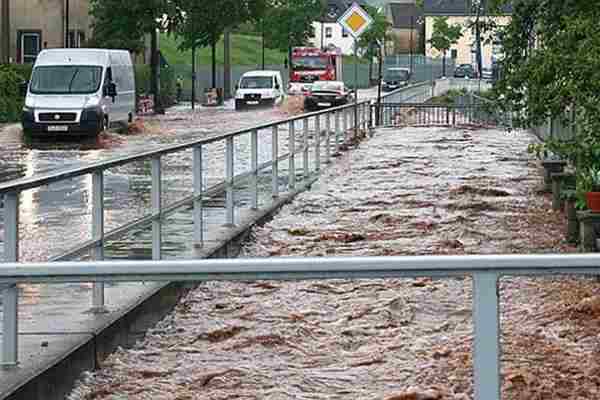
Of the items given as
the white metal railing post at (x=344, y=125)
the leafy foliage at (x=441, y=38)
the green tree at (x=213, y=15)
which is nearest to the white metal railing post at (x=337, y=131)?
the white metal railing post at (x=344, y=125)

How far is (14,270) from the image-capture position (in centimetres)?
427

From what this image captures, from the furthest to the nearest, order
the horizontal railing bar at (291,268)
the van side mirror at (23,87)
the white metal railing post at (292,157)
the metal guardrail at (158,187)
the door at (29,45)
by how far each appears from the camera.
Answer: the door at (29,45) < the van side mirror at (23,87) < the white metal railing post at (292,157) < the metal guardrail at (158,187) < the horizontal railing bar at (291,268)

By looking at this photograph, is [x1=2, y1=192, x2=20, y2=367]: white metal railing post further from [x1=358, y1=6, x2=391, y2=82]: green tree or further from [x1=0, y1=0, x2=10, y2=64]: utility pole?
[x1=358, y1=6, x2=391, y2=82]: green tree

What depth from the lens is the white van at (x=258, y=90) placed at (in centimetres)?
7025

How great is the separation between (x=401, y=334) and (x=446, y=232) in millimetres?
7024

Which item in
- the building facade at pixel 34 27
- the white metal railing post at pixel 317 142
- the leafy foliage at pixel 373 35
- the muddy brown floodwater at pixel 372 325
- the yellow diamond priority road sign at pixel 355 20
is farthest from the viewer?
the leafy foliage at pixel 373 35

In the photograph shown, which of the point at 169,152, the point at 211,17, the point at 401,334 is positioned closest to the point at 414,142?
the point at 169,152

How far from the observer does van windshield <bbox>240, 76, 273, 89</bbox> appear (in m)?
71.4

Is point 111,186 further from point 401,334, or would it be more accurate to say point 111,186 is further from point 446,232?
point 446,232

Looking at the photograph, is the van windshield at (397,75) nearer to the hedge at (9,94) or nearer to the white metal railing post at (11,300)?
the hedge at (9,94)

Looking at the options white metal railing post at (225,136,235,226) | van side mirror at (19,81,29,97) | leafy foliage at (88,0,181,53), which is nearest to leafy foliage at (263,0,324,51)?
leafy foliage at (88,0,181,53)

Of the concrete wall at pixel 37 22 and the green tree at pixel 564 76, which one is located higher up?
the concrete wall at pixel 37 22

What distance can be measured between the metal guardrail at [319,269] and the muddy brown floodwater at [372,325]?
15.7 inches

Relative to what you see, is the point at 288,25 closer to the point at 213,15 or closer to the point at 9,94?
the point at 213,15
